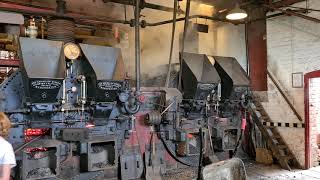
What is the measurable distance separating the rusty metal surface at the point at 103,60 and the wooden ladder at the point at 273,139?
388cm

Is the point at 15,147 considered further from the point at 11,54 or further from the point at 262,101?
the point at 262,101

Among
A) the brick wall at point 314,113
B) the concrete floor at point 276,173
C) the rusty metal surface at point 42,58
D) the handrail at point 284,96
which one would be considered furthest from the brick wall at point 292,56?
the rusty metal surface at point 42,58

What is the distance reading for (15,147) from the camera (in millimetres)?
4227

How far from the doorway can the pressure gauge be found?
4.73 meters

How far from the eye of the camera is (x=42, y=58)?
14.1 ft

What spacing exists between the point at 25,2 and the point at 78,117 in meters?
2.76

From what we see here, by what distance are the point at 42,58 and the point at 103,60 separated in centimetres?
92

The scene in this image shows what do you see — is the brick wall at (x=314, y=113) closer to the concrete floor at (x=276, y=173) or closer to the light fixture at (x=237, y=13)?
the concrete floor at (x=276, y=173)

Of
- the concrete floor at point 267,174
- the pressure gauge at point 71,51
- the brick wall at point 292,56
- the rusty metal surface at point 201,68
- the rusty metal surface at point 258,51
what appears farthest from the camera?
the rusty metal surface at point 258,51

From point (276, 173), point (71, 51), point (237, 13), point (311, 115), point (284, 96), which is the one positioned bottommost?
point (276, 173)

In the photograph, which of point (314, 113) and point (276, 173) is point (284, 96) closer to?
point (314, 113)

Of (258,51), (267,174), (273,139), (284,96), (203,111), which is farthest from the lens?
(258,51)

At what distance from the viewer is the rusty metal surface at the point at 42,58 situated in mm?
4145

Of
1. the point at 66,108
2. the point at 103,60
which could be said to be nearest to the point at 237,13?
the point at 103,60
